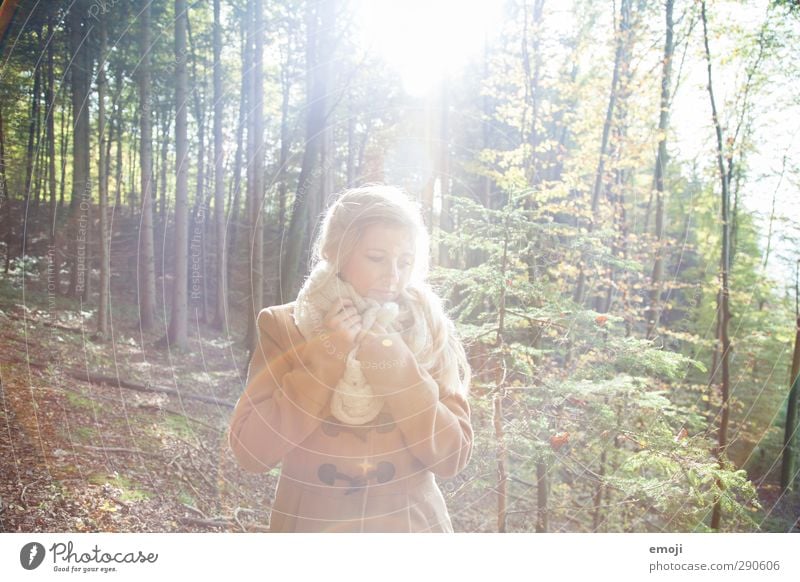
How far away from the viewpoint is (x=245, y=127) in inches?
52.9

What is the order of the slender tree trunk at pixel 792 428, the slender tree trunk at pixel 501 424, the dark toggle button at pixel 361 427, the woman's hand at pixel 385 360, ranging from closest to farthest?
the woman's hand at pixel 385 360 < the dark toggle button at pixel 361 427 < the slender tree trunk at pixel 501 424 < the slender tree trunk at pixel 792 428

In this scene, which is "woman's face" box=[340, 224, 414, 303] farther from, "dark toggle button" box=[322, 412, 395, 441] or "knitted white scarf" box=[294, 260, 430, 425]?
"dark toggle button" box=[322, 412, 395, 441]

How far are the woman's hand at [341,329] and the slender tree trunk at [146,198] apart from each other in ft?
1.94

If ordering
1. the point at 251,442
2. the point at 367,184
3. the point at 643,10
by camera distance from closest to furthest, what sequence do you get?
the point at 251,442
the point at 367,184
the point at 643,10

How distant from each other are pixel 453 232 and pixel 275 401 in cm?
62

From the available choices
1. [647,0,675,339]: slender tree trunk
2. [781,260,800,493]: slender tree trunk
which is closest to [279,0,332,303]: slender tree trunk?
[647,0,675,339]: slender tree trunk

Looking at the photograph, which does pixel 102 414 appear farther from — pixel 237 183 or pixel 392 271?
pixel 392 271

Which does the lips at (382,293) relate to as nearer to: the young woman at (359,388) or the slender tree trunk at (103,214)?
the young woman at (359,388)

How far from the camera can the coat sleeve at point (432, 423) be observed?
957 mm

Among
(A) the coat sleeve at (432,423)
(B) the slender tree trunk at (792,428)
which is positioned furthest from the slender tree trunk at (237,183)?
(B) the slender tree trunk at (792,428)

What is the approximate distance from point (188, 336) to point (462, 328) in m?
0.68

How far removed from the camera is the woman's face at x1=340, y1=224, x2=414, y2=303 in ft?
3.33

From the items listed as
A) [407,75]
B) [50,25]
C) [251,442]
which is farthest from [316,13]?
[251,442]
